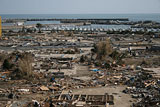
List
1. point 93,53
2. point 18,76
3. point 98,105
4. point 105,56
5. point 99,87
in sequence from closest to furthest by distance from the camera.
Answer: point 98,105
point 99,87
point 18,76
point 105,56
point 93,53

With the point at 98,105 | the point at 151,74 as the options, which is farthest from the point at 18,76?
the point at 151,74

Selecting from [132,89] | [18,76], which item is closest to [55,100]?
[132,89]

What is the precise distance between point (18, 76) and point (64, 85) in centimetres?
272

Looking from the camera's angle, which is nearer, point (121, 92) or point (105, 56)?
point (121, 92)

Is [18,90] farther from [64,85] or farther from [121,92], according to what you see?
[121,92]

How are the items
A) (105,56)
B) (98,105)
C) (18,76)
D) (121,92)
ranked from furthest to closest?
(105,56), (18,76), (121,92), (98,105)

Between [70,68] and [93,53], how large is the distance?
4.10 meters

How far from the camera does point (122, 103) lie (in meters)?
8.38

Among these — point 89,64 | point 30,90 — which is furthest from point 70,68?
point 30,90

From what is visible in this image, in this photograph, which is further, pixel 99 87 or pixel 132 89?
pixel 99 87

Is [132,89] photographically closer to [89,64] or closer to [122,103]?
[122,103]

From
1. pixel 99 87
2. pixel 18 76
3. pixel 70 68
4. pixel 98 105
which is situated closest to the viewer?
pixel 98 105

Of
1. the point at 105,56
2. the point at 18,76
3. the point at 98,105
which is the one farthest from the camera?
the point at 105,56

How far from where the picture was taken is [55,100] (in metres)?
8.55
